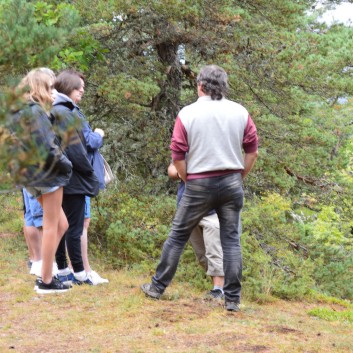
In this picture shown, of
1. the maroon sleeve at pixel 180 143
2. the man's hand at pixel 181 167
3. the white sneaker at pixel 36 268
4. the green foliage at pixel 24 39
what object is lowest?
the white sneaker at pixel 36 268

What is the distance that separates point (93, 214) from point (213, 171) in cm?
392

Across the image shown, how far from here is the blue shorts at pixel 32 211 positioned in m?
6.08

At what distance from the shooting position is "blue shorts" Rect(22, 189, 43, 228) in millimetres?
6082

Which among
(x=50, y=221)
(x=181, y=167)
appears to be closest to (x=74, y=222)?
(x=50, y=221)

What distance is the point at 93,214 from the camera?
8.59 m

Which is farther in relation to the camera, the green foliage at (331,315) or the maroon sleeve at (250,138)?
the green foliage at (331,315)

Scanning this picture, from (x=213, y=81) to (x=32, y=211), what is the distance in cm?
235

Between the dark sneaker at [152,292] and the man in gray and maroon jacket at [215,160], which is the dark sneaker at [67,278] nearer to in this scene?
the dark sneaker at [152,292]

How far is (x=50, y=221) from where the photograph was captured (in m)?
5.22

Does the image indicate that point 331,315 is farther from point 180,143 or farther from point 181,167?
point 180,143

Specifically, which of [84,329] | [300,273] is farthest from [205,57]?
[84,329]

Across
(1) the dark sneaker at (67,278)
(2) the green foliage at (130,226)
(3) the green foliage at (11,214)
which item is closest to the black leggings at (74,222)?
(1) the dark sneaker at (67,278)

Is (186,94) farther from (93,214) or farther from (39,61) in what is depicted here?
(39,61)

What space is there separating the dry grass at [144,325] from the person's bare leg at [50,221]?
45 cm
